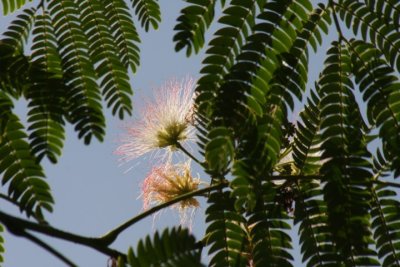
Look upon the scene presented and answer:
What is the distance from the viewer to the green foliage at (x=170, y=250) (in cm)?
155

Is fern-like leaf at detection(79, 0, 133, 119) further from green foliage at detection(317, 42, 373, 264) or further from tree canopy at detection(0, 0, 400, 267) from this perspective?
green foliage at detection(317, 42, 373, 264)

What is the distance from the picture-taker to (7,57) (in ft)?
7.53

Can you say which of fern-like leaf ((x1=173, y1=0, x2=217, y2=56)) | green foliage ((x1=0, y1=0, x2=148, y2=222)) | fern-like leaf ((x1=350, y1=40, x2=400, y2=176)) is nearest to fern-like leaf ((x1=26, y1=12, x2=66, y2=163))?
green foliage ((x1=0, y1=0, x2=148, y2=222))

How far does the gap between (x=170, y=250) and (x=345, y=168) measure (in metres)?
0.69

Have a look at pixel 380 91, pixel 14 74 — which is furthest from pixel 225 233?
pixel 14 74

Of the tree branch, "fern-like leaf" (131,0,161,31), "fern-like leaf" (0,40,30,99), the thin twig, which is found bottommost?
the thin twig

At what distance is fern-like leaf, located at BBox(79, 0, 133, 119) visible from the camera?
2580mm

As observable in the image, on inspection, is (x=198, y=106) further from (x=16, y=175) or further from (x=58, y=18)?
(x=58, y=18)

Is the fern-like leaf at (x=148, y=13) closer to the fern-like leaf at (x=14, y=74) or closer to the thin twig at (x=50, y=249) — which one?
the fern-like leaf at (x=14, y=74)

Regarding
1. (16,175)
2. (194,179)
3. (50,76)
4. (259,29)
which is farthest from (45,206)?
(194,179)

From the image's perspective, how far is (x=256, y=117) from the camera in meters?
2.10

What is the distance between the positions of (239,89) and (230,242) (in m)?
0.61

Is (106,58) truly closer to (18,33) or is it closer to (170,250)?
(18,33)

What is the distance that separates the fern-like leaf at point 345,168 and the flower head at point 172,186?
1.31m
